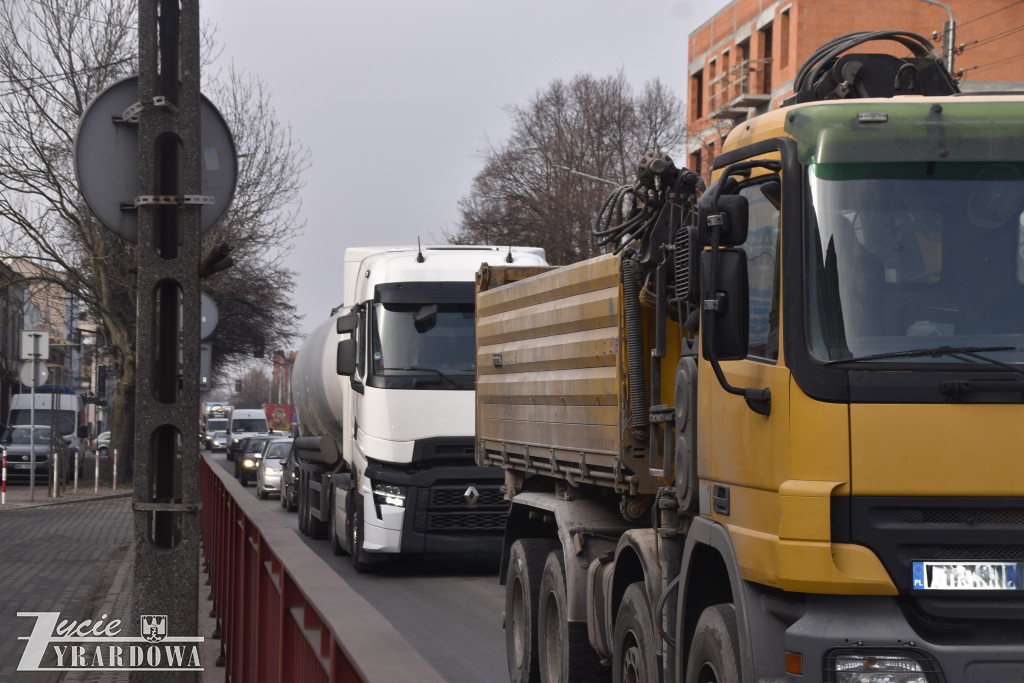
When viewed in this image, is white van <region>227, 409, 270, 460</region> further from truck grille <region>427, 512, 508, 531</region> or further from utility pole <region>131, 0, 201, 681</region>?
utility pole <region>131, 0, 201, 681</region>

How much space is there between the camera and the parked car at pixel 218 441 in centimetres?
7603

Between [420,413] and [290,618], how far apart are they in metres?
10.8

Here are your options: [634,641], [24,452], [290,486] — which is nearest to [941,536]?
[634,641]

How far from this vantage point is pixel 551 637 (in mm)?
8469

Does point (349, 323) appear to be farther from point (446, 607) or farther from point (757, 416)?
point (757, 416)

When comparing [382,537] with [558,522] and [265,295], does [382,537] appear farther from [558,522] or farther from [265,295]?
[265,295]

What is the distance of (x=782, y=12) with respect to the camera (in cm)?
4706

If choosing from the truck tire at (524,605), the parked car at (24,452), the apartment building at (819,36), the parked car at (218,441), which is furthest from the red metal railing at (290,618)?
the parked car at (218,441)

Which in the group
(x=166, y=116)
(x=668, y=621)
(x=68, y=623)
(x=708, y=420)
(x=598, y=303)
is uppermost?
(x=166, y=116)

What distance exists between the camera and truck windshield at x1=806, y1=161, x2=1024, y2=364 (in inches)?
192

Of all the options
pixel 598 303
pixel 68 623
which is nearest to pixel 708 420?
pixel 598 303

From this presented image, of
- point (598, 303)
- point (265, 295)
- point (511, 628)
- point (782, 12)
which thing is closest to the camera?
point (598, 303)

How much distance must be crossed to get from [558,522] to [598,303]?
1428mm

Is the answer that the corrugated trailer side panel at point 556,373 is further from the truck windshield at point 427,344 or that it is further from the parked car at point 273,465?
the parked car at point 273,465
